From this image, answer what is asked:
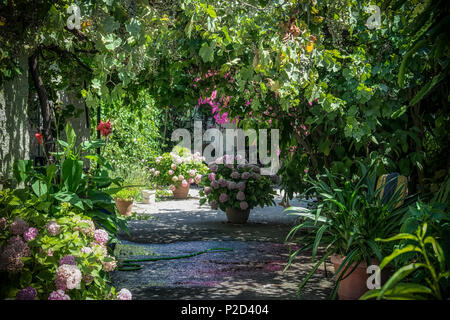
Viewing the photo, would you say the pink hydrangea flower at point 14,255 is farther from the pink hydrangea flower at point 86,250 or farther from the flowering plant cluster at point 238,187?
the flowering plant cluster at point 238,187

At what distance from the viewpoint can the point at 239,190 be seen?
6082mm

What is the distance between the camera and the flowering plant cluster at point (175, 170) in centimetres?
938

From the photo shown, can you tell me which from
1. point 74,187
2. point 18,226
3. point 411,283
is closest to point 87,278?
point 18,226

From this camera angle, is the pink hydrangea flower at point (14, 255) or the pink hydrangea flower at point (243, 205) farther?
the pink hydrangea flower at point (243, 205)

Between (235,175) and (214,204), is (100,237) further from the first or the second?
(214,204)

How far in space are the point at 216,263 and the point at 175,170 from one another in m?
5.69

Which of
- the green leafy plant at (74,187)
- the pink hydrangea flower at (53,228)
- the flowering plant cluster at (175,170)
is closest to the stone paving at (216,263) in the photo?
the green leafy plant at (74,187)

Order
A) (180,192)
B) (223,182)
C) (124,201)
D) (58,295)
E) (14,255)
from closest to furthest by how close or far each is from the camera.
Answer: (58,295) < (14,255) < (223,182) < (124,201) < (180,192)

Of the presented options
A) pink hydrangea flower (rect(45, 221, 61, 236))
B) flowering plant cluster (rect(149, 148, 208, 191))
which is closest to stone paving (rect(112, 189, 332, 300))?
pink hydrangea flower (rect(45, 221, 61, 236))

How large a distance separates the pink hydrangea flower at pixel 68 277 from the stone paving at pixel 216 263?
117cm

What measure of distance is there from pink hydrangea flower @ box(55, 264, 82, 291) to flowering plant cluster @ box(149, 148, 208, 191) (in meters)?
7.20

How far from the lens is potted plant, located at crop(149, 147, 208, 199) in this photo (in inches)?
370
